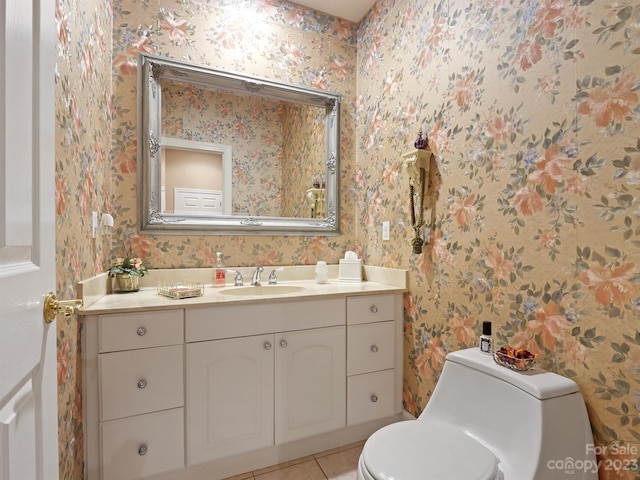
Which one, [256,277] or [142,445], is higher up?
[256,277]

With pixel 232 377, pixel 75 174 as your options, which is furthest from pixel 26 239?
pixel 232 377

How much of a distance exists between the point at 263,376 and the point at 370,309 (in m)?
0.66

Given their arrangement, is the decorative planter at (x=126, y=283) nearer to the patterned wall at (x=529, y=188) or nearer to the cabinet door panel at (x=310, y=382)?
the cabinet door panel at (x=310, y=382)

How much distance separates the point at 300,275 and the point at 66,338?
4.16ft

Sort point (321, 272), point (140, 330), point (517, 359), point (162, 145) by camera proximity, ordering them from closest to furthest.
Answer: point (517, 359) → point (140, 330) → point (162, 145) → point (321, 272)

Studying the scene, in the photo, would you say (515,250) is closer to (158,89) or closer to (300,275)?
(300,275)

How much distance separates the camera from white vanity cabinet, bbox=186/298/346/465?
1412 mm

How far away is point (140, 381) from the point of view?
131 centimetres

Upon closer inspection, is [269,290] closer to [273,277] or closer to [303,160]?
[273,277]

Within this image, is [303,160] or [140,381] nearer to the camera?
[140,381]

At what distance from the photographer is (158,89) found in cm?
181

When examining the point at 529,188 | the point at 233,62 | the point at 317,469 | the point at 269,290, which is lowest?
the point at 317,469

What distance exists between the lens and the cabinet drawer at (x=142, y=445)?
128 cm

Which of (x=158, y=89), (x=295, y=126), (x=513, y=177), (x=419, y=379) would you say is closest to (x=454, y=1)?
(x=513, y=177)
